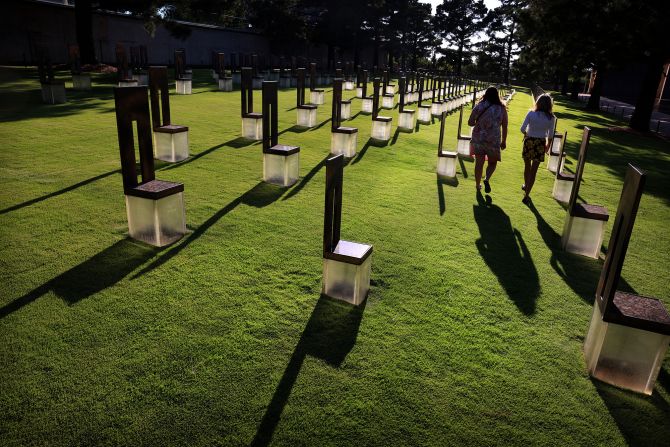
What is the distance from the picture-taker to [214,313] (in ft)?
11.9

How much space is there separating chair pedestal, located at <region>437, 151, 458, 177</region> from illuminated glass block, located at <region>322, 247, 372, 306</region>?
16.6ft

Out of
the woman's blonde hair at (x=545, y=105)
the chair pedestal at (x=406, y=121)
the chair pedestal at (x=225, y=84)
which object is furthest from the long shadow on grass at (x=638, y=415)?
the chair pedestal at (x=225, y=84)

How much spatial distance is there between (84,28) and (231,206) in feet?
70.6

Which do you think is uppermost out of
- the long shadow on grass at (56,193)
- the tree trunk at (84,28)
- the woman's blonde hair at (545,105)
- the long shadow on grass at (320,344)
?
the tree trunk at (84,28)

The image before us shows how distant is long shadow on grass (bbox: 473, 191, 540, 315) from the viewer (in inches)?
171

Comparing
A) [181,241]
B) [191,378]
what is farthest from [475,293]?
[181,241]

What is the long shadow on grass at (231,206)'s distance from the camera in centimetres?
438

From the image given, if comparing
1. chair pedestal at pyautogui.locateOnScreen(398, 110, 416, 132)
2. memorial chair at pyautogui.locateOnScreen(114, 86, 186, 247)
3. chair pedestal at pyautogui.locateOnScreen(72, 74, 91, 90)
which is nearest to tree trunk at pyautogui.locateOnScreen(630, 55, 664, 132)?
chair pedestal at pyautogui.locateOnScreen(398, 110, 416, 132)

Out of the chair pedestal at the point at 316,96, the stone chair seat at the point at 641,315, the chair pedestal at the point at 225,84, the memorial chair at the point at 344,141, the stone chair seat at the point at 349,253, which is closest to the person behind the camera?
the stone chair seat at the point at 641,315

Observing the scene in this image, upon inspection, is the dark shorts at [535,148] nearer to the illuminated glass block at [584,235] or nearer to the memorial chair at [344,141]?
the illuminated glass block at [584,235]

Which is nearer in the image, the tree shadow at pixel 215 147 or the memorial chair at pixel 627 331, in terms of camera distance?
the memorial chair at pixel 627 331

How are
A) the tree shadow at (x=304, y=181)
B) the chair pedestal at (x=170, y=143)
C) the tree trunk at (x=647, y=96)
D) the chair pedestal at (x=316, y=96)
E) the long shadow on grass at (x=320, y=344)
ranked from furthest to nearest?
1. the tree trunk at (x=647, y=96)
2. the chair pedestal at (x=316, y=96)
3. the chair pedestal at (x=170, y=143)
4. the tree shadow at (x=304, y=181)
5. the long shadow on grass at (x=320, y=344)

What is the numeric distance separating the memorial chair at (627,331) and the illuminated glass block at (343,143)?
20.7 ft

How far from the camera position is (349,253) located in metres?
3.88
